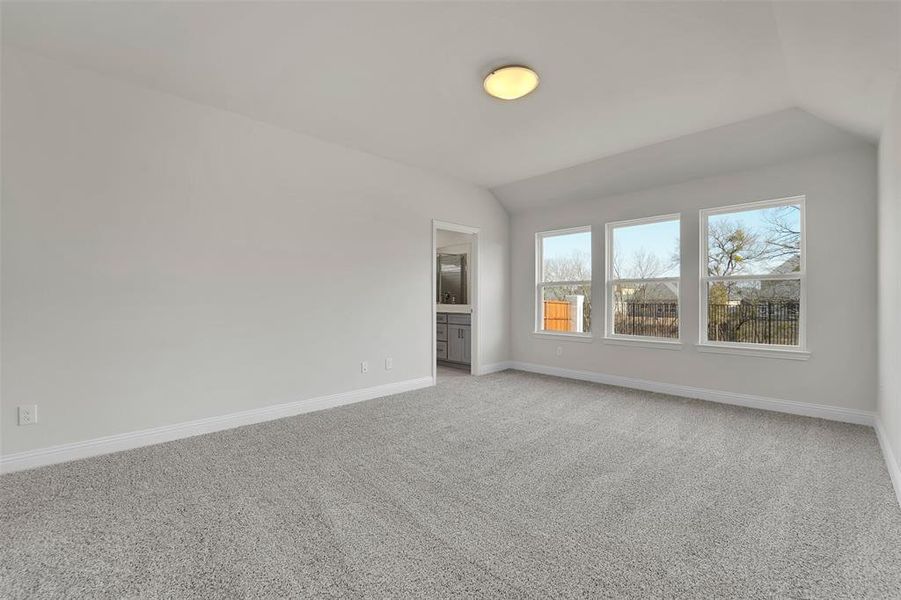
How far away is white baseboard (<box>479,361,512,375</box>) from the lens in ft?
18.2

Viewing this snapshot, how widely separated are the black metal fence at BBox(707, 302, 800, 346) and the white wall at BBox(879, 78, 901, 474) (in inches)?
26.1

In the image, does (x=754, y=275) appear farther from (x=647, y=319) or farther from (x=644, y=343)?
(x=644, y=343)

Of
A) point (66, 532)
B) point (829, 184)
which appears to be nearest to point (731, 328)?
point (829, 184)

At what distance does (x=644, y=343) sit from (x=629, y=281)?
750 mm

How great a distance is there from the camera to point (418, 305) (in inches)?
187

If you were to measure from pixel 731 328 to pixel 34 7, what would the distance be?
575 centimetres

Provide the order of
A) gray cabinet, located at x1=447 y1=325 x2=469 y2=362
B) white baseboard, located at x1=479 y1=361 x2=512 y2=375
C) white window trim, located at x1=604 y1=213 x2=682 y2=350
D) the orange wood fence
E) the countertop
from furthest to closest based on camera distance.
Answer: gray cabinet, located at x1=447 y1=325 x2=469 y2=362
the countertop
white baseboard, located at x1=479 y1=361 x2=512 y2=375
the orange wood fence
white window trim, located at x1=604 y1=213 x2=682 y2=350

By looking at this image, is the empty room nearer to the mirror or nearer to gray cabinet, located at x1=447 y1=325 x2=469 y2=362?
gray cabinet, located at x1=447 y1=325 x2=469 y2=362

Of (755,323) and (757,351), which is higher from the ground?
(755,323)

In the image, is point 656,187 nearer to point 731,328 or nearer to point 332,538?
point 731,328

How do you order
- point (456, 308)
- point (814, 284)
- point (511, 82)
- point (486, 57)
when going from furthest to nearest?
point (456, 308)
point (814, 284)
point (511, 82)
point (486, 57)

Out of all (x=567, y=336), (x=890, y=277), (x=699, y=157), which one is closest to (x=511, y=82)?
(x=699, y=157)

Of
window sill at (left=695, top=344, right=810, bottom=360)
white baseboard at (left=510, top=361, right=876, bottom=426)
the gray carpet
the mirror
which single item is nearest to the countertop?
the mirror

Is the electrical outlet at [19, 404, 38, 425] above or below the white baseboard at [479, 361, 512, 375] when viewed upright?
above
